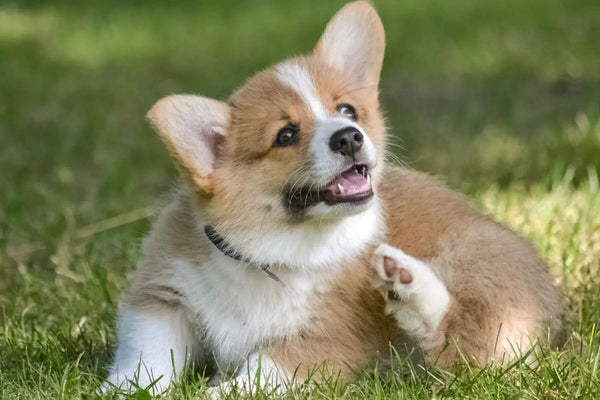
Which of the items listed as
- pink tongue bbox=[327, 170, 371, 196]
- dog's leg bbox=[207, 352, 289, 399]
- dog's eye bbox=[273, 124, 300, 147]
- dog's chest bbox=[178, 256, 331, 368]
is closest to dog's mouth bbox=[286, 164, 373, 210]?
pink tongue bbox=[327, 170, 371, 196]

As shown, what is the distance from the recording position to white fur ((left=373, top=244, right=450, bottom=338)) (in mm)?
3441

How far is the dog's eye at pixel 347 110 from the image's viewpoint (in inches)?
146

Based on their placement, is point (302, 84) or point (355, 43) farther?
point (355, 43)

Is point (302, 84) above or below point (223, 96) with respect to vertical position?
above

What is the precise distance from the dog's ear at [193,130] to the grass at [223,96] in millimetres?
741

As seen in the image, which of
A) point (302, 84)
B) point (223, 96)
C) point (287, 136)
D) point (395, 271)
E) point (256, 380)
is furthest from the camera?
point (223, 96)

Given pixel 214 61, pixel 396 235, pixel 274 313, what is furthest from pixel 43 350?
pixel 214 61

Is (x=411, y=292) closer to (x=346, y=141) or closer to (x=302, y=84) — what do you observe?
(x=346, y=141)

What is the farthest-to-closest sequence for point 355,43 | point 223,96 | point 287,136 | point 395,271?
point 223,96
point 355,43
point 287,136
point 395,271

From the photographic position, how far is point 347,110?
3742 millimetres

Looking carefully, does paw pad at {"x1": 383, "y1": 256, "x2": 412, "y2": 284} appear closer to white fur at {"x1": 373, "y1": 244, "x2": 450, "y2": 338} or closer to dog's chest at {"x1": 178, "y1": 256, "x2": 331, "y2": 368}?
white fur at {"x1": 373, "y1": 244, "x2": 450, "y2": 338}

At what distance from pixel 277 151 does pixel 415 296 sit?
69 centimetres

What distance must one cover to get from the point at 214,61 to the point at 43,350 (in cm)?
613

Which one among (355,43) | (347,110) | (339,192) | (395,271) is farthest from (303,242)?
(355,43)
